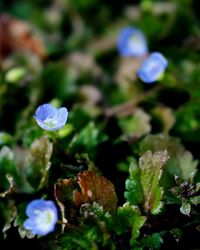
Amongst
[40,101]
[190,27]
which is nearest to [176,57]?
[190,27]

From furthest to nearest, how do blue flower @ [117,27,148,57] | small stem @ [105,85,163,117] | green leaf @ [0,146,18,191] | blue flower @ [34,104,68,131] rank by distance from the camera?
blue flower @ [117,27,148,57] < small stem @ [105,85,163,117] < green leaf @ [0,146,18,191] < blue flower @ [34,104,68,131]

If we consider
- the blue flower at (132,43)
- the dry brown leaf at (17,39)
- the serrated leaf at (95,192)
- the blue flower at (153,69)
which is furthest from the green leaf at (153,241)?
the dry brown leaf at (17,39)

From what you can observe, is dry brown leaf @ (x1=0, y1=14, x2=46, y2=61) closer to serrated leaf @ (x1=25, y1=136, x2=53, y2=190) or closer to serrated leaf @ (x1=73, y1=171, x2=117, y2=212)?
serrated leaf @ (x1=25, y1=136, x2=53, y2=190)

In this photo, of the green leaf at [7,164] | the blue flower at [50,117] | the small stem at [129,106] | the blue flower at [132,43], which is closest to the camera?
the blue flower at [50,117]

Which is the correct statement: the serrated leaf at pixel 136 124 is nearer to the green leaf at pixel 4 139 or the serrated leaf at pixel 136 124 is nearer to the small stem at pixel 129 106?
the small stem at pixel 129 106

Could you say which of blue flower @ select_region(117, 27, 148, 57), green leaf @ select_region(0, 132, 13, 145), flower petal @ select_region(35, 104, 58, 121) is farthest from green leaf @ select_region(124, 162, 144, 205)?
blue flower @ select_region(117, 27, 148, 57)

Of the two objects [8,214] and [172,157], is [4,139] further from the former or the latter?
[172,157]
